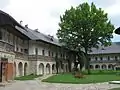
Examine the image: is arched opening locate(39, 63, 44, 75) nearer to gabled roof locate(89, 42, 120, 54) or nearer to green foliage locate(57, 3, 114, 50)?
green foliage locate(57, 3, 114, 50)

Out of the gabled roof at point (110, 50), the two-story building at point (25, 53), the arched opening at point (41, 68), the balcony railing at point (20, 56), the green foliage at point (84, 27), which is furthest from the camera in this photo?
the gabled roof at point (110, 50)

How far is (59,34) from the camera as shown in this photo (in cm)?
6172

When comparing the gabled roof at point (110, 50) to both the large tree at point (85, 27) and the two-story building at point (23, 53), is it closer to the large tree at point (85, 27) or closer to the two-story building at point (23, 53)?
the two-story building at point (23, 53)

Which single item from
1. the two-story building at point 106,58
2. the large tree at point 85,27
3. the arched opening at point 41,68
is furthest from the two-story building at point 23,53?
the two-story building at point 106,58

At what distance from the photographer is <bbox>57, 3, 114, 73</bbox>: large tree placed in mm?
58812

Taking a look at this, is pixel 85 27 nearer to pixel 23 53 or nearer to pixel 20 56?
pixel 23 53

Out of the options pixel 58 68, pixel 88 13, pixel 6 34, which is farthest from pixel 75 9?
pixel 6 34

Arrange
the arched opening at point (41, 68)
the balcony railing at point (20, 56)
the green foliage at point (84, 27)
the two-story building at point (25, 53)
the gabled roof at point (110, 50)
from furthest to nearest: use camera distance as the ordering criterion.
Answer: the gabled roof at point (110, 50)
the green foliage at point (84, 27)
the arched opening at point (41, 68)
the balcony railing at point (20, 56)
the two-story building at point (25, 53)

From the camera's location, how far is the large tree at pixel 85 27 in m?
58.8

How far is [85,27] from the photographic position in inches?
2320

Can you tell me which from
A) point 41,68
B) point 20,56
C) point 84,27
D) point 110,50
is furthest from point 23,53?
point 110,50

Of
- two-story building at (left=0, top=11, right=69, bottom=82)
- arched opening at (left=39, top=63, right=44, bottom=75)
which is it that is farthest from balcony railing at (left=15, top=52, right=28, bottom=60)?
arched opening at (left=39, top=63, right=44, bottom=75)

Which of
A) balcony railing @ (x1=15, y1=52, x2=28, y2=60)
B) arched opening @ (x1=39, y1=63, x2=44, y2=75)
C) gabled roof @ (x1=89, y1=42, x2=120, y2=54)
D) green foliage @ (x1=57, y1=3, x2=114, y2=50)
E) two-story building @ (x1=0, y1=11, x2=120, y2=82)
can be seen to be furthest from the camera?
gabled roof @ (x1=89, y1=42, x2=120, y2=54)

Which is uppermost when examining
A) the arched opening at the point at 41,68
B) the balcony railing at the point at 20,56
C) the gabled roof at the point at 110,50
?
the gabled roof at the point at 110,50
